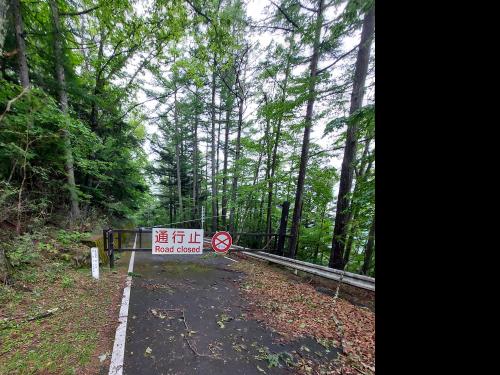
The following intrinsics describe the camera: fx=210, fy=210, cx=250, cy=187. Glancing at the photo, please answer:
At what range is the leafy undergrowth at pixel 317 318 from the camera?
9.69ft

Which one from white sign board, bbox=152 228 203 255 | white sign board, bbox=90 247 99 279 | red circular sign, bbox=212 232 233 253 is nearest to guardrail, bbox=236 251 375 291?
red circular sign, bbox=212 232 233 253

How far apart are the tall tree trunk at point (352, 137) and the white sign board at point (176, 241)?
3.93 meters

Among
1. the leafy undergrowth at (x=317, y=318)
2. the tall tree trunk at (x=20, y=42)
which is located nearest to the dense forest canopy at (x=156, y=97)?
the tall tree trunk at (x=20, y=42)

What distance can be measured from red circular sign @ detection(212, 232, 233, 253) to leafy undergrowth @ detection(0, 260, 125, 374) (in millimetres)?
2450

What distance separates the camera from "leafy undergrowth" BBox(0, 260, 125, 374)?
8.12 feet

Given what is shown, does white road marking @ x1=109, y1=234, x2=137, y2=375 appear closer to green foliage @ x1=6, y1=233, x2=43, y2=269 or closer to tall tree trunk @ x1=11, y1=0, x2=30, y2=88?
green foliage @ x1=6, y1=233, x2=43, y2=269

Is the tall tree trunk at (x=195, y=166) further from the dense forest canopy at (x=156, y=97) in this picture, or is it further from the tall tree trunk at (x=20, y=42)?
the tall tree trunk at (x=20, y=42)

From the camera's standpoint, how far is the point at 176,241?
5.80m
